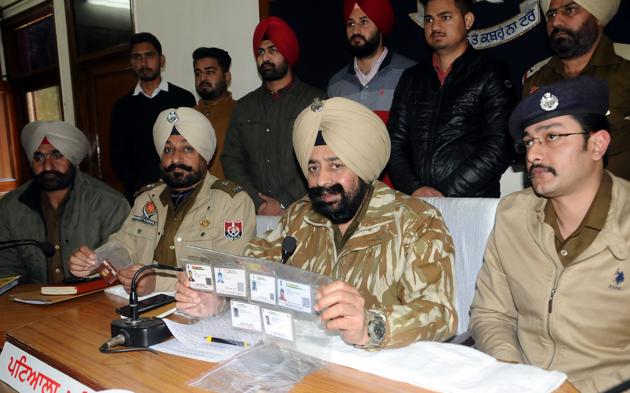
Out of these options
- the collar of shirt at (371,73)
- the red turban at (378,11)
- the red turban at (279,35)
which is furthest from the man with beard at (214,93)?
the red turban at (378,11)

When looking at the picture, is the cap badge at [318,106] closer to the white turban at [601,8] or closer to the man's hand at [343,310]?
the man's hand at [343,310]

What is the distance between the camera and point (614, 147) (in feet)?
7.72

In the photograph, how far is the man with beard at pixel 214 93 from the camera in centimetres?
398

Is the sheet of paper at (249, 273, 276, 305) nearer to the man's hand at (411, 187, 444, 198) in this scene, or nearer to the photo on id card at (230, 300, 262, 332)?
the photo on id card at (230, 300, 262, 332)

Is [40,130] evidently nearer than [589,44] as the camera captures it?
No

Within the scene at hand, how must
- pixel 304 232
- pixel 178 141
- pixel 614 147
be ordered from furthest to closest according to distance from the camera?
1. pixel 178 141
2. pixel 614 147
3. pixel 304 232

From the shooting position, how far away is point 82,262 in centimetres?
237

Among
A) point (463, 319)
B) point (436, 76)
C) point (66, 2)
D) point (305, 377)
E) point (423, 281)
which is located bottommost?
point (463, 319)

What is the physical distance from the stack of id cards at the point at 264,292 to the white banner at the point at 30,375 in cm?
46

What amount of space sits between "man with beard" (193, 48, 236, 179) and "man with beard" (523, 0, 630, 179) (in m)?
2.42

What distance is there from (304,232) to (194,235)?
2.67 ft

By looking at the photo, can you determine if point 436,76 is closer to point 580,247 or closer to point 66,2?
point 580,247

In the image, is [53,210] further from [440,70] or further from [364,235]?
[440,70]

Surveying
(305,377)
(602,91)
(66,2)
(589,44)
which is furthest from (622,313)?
(66,2)
